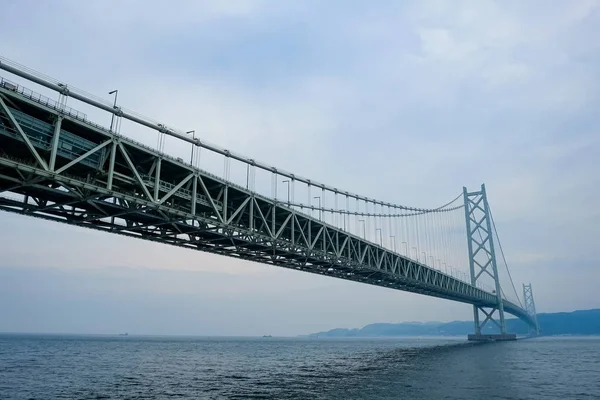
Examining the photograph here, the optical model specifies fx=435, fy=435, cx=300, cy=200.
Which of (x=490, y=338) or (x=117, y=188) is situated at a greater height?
(x=117, y=188)

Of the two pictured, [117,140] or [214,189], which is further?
[214,189]

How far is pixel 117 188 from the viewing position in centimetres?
2519

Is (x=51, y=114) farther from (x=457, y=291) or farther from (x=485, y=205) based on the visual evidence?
(x=485, y=205)

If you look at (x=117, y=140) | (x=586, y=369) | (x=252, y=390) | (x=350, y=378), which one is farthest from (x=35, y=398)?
(x=586, y=369)

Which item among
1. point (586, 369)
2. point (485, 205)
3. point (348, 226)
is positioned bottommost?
point (586, 369)

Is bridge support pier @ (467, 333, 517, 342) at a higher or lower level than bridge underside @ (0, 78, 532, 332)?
lower

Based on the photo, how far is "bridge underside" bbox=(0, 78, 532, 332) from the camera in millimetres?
20812

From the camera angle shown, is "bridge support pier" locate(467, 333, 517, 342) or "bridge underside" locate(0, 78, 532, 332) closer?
"bridge underside" locate(0, 78, 532, 332)

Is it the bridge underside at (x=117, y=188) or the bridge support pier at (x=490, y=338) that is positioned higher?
the bridge underside at (x=117, y=188)

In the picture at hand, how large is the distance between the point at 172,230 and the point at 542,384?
98.1ft

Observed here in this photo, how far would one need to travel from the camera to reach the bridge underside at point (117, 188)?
2081 cm

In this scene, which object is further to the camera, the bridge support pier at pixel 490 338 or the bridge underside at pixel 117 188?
the bridge support pier at pixel 490 338

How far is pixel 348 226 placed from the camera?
5962 cm

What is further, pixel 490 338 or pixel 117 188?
pixel 490 338
